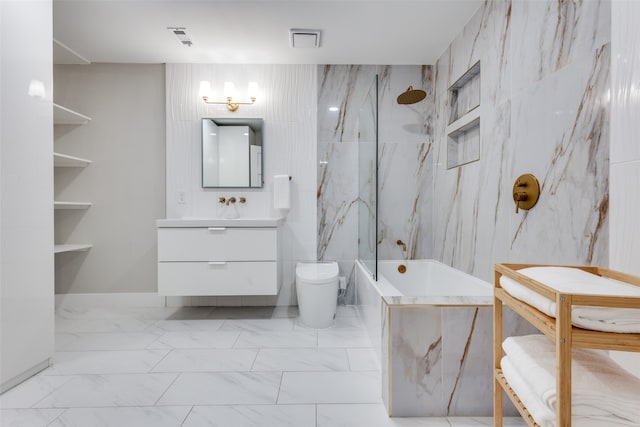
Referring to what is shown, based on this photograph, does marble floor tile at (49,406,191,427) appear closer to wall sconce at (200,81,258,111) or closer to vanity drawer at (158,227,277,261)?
vanity drawer at (158,227,277,261)

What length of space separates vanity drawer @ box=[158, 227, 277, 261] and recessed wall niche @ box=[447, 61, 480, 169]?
161 centimetres

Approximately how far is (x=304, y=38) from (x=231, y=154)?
3.69ft

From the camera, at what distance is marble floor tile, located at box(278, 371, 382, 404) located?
146 centimetres

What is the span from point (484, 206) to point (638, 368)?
3.70ft

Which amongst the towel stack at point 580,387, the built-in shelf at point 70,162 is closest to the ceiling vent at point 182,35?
the built-in shelf at point 70,162

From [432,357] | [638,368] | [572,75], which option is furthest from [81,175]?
[638,368]

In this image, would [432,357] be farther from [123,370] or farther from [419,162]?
[419,162]

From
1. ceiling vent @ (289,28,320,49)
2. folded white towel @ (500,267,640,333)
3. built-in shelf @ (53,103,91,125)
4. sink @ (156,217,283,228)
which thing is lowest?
folded white towel @ (500,267,640,333)

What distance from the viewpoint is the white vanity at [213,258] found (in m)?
2.31

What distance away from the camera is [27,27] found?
62.8 inches

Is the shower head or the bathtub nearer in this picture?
the bathtub

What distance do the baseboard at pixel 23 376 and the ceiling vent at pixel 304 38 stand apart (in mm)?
2557

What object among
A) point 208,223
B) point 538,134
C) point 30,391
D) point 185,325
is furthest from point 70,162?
point 538,134

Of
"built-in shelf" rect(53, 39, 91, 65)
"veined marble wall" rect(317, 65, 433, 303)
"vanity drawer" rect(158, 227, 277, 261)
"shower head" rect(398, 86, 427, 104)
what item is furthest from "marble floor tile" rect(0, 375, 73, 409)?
"shower head" rect(398, 86, 427, 104)
